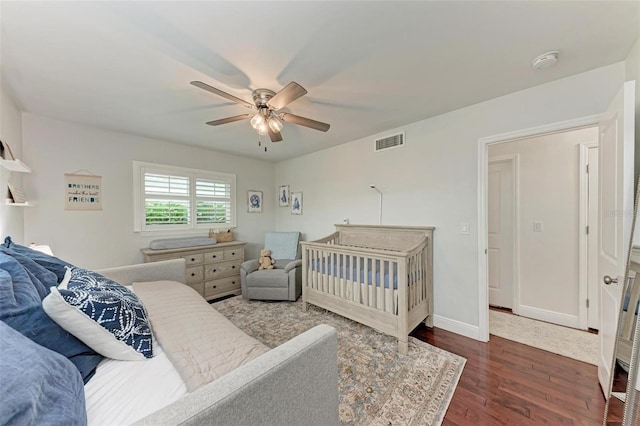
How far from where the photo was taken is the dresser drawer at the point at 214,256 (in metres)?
3.50

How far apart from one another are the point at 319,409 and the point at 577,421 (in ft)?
5.66

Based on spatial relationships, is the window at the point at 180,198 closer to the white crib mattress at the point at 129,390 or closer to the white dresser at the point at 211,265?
the white dresser at the point at 211,265

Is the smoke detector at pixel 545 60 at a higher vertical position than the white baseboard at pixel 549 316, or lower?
higher

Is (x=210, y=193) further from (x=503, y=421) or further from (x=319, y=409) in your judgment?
(x=503, y=421)

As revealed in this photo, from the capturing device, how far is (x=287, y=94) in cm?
166

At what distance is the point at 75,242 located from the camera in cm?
278

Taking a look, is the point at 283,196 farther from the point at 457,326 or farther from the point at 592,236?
the point at 592,236

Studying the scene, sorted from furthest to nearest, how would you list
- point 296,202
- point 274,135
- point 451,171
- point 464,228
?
point 296,202
point 451,171
point 464,228
point 274,135

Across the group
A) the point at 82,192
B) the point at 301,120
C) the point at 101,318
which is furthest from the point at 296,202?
the point at 101,318

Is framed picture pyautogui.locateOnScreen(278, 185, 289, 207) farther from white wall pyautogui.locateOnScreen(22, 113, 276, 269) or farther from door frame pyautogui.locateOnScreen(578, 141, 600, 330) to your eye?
door frame pyautogui.locateOnScreen(578, 141, 600, 330)

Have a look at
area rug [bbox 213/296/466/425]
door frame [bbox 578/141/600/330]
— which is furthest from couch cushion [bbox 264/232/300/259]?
door frame [bbox 578/141/600/330]

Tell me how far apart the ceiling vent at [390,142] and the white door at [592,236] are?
190cm

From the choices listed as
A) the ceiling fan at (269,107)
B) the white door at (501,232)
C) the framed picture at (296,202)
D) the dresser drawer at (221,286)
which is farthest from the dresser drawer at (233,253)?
the white door at (501,232)

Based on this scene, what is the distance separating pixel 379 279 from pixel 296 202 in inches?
96.6
